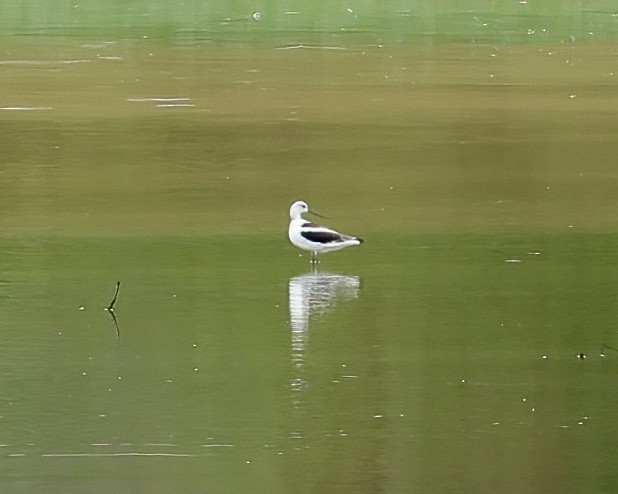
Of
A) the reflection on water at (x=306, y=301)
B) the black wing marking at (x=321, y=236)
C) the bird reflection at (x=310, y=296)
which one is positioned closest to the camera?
the reflection on water at (x=306, y=301)

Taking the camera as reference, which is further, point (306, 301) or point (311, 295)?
point (311, 295)

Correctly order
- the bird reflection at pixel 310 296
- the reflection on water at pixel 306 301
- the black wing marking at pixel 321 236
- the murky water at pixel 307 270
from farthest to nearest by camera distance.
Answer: the black wing marking at pixel 321 236, the bird reflection at pixel 310 296, the reflection on water at pixel 306 301, the murky water at pixel 307 270

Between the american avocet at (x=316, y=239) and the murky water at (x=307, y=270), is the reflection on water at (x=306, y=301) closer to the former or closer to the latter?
the murky water at (x=307, y=270)

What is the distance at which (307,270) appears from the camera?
29.9 feet

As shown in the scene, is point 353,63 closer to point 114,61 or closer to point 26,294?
point 114,61

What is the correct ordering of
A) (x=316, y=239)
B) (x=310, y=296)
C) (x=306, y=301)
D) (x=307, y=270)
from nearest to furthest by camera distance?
(x=306, y=301)
(x=310, y=296)
(x=307, y=270)
(x=316, y=239)

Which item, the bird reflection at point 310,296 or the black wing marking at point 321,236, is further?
the black wing marking at point 321,236

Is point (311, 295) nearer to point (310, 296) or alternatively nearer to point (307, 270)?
point (310, 296)

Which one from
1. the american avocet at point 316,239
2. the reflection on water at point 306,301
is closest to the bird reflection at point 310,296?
the reflection on water at point 306,301

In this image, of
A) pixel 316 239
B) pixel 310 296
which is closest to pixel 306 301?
pixel 310 296

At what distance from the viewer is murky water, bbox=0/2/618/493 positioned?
584 centimetres

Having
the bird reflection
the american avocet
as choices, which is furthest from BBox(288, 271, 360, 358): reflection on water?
the american avocet

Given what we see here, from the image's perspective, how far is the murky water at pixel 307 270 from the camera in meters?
5.84

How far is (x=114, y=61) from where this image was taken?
18.0 meters
